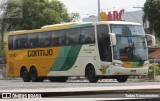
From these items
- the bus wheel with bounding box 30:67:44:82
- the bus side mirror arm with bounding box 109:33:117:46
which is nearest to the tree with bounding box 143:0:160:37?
the bus wheel with bounding box 30:67:44:82

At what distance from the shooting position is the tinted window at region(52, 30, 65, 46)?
2659cm

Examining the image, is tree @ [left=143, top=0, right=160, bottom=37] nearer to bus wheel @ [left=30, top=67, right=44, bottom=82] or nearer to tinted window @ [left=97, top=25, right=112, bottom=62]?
bus wheel @ [left=30, top=67, right=44, bottom=82]

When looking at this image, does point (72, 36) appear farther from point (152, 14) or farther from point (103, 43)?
point (152, 14)

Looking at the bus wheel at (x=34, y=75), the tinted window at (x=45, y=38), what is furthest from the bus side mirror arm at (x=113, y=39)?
the bus wheel at (x=34, y=75)

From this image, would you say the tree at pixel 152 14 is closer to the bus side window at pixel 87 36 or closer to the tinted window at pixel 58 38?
the tinted window at pixel 58 38

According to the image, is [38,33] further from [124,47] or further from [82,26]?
[124,47]

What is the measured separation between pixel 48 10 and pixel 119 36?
127ft

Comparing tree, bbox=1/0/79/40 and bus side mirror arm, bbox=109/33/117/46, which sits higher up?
tree, bbox=1/0/79/40

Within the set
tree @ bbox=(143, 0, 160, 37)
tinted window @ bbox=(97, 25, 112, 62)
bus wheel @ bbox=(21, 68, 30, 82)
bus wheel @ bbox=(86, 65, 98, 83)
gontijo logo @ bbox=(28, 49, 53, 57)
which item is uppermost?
tree @ bbox=(143, 0, 160, 37)

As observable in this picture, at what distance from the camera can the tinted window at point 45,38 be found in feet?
90.4

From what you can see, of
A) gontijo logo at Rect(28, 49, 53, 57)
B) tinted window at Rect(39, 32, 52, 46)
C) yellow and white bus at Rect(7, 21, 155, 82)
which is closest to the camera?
yellow and white bus at Rect(7, 21, 155, 82)

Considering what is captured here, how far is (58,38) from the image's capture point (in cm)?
2695

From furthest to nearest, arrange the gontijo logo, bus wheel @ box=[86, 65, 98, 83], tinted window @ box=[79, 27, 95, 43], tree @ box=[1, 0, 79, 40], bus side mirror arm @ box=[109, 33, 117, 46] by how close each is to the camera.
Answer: tree @ box=[1, 0, 79, 40] < the gontijo logo < tinted window @ box=[79, 27, 95, 43] < bus wheel @ box=[86, 65, 98, 83] < bus side mirror arm @ box=[109, 33, 117, 46]

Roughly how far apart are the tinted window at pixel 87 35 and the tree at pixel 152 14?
3106 centimetres
